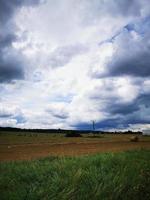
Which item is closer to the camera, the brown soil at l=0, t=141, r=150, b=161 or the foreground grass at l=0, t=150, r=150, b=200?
the foreground grass at l=0, t=150, r=150, b=200

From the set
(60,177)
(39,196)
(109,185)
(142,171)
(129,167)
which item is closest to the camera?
(39,196)

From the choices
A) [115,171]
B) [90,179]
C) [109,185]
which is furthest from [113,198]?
[115,171]

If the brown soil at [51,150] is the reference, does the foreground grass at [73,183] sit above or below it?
below

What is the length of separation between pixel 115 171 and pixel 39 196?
3.88 m

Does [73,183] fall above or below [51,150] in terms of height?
below

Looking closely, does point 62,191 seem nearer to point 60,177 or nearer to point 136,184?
point 60,177

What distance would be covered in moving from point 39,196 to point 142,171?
438 centimetres

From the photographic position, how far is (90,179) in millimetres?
9359

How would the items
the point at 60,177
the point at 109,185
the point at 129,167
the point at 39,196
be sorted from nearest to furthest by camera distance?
the point at 39,196 < the point at 109,185 < the point at 60,177 < the point at 129,167

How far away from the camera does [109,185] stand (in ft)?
29.1

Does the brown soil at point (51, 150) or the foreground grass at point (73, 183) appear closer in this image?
the foreground grass at point (73, 183)

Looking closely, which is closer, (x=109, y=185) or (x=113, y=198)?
(x=113, y=198)

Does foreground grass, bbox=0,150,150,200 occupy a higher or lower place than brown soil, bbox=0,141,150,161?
lower

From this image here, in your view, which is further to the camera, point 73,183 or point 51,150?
point 51,150
